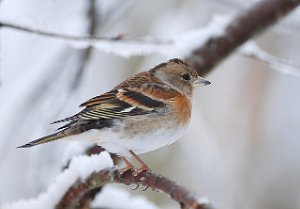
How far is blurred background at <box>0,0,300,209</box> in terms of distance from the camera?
115 inches

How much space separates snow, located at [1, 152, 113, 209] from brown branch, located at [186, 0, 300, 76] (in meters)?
0.77

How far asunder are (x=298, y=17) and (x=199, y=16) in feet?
7.50

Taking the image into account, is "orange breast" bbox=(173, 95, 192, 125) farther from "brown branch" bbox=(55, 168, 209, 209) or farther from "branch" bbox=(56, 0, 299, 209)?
"brown branch" bbox=(55, 168, 209, 209)

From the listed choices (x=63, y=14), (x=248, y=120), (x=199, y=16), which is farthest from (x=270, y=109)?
(x=63, y=14)

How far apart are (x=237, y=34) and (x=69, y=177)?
3.35ft

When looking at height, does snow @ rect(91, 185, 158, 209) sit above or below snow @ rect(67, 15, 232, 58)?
below

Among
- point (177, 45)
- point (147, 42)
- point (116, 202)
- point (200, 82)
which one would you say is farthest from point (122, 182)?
point (177, 45)

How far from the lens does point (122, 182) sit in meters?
1.88

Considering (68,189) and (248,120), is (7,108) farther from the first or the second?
(248,120)

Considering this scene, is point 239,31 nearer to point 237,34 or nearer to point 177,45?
point 237,34

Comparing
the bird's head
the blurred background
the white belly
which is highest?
the blurred background

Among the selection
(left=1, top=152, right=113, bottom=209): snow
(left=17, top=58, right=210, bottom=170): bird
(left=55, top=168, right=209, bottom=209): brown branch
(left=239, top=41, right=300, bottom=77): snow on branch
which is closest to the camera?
(left=55, top=168, right=209, bottom=209): brown branch

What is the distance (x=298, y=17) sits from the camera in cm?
300

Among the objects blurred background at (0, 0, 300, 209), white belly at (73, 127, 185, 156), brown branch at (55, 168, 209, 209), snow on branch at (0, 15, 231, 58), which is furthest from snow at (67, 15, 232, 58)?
brown branch at (55, 168, 209, 209)
